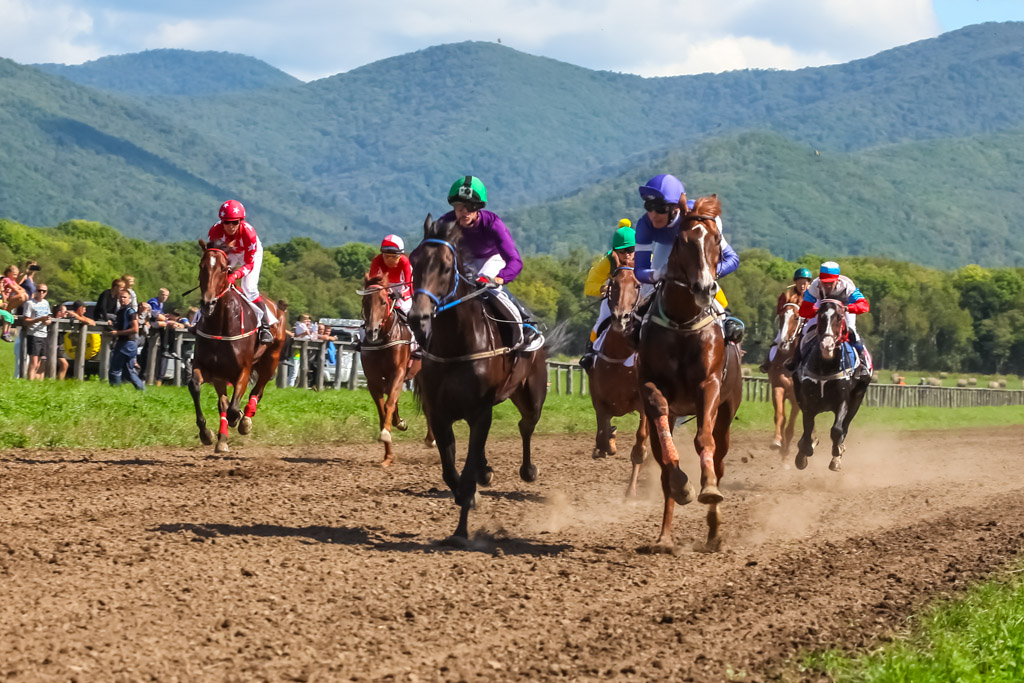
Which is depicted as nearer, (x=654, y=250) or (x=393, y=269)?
(x=654, y=250)

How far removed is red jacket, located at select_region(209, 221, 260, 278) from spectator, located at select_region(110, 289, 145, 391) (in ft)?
19.8

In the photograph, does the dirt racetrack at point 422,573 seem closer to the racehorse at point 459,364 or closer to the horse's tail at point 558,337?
the racehorse at point 459,364

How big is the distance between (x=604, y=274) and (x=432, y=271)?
4114mm

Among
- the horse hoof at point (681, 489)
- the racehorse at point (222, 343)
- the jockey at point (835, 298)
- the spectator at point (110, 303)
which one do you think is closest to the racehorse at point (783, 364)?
the jockey at point (835, 298)

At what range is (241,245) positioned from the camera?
1425cm

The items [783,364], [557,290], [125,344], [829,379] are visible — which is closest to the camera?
[829,379]

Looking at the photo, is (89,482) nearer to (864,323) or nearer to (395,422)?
(395,422)

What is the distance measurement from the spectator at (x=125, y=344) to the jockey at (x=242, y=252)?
19.4 ft

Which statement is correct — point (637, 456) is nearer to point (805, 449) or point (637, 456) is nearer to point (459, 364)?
point (459, 364)

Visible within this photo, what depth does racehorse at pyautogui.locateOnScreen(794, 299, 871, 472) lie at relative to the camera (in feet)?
49.9

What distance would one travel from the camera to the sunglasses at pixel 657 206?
9.57 meters

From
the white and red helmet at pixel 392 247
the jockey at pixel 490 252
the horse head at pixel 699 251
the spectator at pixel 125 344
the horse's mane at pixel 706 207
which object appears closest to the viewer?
the horse head at pixel 699 251

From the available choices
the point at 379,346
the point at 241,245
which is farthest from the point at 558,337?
the point at 241,245

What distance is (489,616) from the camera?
6465 mm
